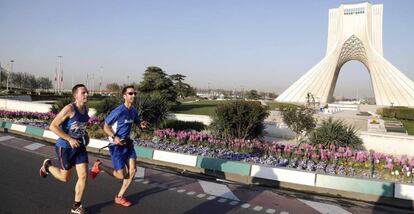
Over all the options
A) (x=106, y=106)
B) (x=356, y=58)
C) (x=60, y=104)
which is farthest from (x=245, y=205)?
(x=356, y=58)

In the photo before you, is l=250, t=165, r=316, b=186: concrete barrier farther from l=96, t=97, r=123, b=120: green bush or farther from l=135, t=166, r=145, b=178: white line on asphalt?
l=96, t=97, r=123, b=120: green bush

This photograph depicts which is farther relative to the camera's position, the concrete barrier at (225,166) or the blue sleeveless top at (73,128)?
the concrete barrier at (225,166)

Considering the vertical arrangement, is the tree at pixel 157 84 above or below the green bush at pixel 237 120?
above

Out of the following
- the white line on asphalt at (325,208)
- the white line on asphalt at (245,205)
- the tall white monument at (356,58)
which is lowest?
the white line on asphalt at (325,208)

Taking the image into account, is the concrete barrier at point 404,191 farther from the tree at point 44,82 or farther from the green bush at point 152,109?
the tree at point 44,82

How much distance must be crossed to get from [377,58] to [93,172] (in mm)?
66759

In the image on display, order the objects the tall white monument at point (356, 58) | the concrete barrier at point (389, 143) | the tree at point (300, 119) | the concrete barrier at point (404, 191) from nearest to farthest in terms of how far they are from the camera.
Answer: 1. the concrete barrier at point (404, 191)
2. the concrete barrier at point (389, 143)
3. the tree at point (300, 119)
4. the tall white monument at point (356, 58)

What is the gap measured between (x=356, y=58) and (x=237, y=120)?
6753 centimetres

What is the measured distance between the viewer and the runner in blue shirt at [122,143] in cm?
513

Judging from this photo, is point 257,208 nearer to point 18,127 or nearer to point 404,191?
point 404,191

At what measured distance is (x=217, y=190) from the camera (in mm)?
6520

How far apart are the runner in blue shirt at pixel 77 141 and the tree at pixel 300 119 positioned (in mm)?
10181

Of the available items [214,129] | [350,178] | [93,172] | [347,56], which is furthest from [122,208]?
[347,56]

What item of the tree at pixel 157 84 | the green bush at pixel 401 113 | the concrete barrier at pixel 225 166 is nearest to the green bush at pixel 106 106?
the concrete barrier at pixel 225 166
